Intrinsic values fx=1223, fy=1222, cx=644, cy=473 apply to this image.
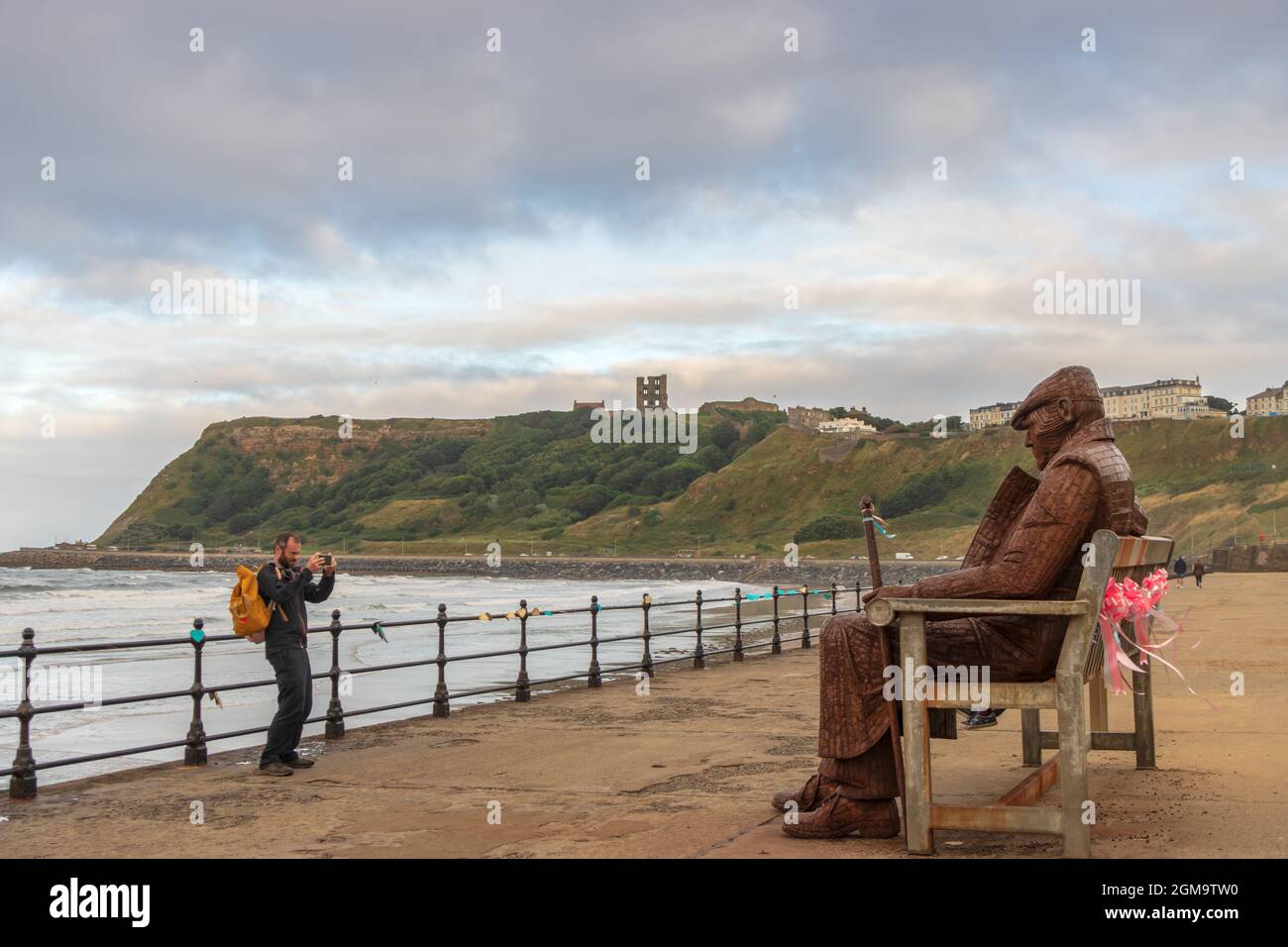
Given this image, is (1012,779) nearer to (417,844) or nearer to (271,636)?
(417,844)

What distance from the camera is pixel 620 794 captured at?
281 inches

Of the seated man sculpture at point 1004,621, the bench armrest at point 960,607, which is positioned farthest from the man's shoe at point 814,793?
the bench armrest at point 960,607

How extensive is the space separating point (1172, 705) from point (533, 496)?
6697 inches

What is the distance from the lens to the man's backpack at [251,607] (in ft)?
27.3

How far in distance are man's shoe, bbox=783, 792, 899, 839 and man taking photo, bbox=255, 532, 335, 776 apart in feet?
13.6

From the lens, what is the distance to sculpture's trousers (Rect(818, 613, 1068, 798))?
202 inches

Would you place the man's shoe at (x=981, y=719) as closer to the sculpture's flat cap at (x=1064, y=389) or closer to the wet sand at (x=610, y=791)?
the wet sand at (x=610, y=791)

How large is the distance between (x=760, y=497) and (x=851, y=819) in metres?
152

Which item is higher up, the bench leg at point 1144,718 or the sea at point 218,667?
the bench leg at point 1144,718

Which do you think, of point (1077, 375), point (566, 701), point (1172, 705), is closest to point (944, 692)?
point (1077, 375)

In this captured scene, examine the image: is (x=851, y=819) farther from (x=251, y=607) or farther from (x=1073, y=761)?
(x=251, y=607)

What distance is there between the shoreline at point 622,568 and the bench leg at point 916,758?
225ft

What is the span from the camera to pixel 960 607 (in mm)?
4871

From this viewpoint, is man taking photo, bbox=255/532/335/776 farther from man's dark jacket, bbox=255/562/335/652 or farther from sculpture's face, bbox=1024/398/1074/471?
sculpture's face, bbox=1024/398/1074/471
